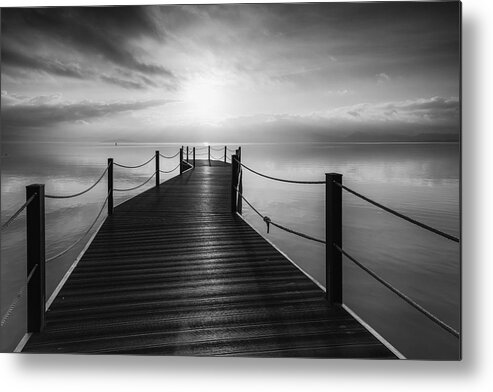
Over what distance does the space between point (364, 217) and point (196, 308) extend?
3547 millimetres

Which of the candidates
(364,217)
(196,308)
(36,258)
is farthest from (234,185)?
(36,258)

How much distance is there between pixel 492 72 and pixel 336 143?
956mm

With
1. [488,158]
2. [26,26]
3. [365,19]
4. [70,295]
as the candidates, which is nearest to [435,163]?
[488,158]

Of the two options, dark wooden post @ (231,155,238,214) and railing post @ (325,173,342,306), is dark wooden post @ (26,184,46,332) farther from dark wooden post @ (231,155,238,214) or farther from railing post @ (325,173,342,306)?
dark wooden post @ (231,155,238,214)

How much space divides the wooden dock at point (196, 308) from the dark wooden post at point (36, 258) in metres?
0.09

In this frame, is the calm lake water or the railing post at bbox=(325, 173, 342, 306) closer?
the railing post at bbox=(325, 173, 342, 306)

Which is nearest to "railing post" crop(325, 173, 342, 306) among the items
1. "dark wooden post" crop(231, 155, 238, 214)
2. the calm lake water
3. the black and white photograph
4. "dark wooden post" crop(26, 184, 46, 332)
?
the black and white photograph

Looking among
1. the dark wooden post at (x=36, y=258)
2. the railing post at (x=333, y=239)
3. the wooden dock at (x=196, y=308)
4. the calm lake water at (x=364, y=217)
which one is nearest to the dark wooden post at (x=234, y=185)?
the calm lake water at (x=364, y=217)

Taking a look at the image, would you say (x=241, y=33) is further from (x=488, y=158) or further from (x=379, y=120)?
(x=488, y=158)

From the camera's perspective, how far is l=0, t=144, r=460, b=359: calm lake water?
2.31m

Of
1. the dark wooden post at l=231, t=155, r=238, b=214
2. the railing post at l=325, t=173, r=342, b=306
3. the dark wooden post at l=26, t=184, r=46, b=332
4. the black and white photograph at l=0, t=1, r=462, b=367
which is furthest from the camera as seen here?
the dark wooden post at l=231, t=155, r=238, b=214

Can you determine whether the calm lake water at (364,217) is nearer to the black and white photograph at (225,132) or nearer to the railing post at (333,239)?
the black and white photograph at (225,132)

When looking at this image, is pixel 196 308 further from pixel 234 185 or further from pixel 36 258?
pixel 234 185

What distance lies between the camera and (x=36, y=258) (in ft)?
6.11
